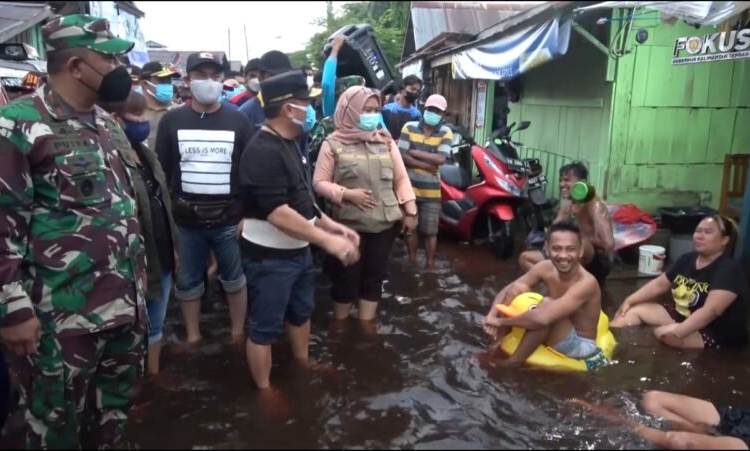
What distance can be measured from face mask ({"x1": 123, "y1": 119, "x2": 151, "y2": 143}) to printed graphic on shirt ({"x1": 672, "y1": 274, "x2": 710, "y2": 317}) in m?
3.74

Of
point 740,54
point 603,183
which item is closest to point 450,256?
point 603,183

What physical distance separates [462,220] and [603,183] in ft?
5.25

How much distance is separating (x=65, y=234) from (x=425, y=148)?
173 inches

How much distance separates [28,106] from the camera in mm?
2396

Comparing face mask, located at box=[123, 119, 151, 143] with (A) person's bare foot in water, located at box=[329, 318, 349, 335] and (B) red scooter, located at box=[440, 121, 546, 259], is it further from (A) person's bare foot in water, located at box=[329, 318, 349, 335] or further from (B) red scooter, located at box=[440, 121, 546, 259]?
(B) red scooter, located at box=[440, 121, 546, 259]

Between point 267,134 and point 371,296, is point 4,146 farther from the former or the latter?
point 371,296

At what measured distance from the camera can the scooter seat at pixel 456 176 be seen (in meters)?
7.54

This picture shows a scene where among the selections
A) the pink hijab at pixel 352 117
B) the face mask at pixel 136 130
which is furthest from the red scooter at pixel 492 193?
the face mask at pixel 136 130

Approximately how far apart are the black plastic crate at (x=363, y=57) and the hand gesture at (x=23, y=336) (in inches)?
230

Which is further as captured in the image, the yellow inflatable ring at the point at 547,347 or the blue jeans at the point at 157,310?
the yellow inflatable ring at the point at 547,347

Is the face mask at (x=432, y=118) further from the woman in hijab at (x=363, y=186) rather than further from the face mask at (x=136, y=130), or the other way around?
the face mask at (x=136, y=130)

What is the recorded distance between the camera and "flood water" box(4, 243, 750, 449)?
3162mm

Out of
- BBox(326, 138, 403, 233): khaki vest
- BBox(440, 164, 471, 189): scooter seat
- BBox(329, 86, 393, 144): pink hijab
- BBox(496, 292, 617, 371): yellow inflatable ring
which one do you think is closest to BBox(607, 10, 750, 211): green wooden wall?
BBox(440, 164, 471, 189): scooter seat

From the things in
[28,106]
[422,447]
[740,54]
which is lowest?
[422,447]
